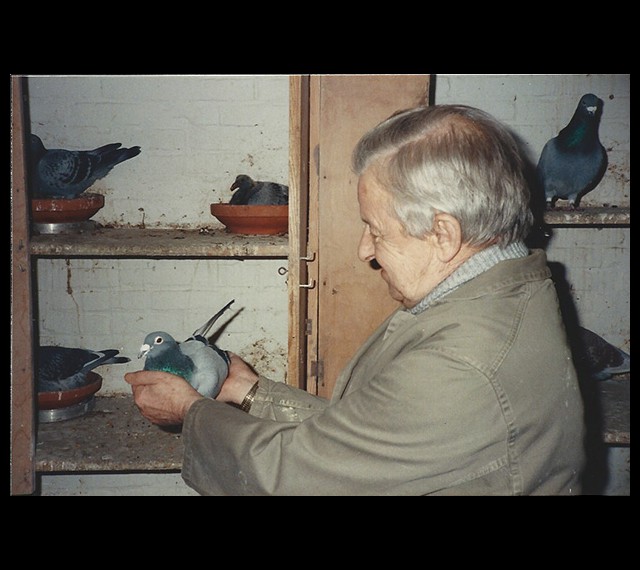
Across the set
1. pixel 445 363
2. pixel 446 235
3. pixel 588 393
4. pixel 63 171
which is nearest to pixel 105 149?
Result: pixel 63 171

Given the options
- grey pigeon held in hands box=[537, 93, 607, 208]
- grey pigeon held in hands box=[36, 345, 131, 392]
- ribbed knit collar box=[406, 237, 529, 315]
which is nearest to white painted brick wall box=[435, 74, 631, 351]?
grey pigeon held in hands box=[537, 93, 607, 208]

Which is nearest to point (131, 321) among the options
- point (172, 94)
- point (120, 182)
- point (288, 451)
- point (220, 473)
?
point (120, 182)

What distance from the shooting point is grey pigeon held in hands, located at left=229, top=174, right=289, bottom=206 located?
1.76m

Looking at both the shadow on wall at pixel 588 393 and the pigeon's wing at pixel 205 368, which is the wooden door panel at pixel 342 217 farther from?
the shadow on wall at pixel 588 393

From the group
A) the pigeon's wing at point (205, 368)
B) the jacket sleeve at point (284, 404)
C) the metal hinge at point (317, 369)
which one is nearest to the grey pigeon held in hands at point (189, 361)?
the pigeon's wing at point (205, 368)

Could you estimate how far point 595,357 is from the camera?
6.55 feet

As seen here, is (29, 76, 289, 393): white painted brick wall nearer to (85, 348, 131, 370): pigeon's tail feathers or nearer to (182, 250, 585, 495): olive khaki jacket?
(85, 348, 131, 370): pigeon's tail feathers

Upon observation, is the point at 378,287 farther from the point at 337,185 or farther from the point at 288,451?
the point at 288,451

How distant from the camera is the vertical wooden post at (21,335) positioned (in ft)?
4.71

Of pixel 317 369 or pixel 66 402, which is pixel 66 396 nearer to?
pixel 66 402

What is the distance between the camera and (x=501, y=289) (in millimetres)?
938

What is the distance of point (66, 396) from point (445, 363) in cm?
141

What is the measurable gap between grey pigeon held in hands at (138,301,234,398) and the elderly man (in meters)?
0.33

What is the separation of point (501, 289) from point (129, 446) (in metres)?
1.25
